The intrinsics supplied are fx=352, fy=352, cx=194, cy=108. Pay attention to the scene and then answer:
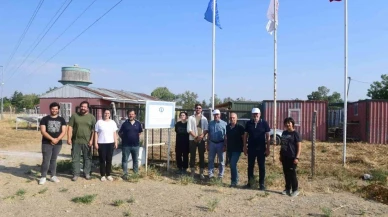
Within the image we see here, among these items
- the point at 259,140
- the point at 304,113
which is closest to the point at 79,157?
the point at 259,140

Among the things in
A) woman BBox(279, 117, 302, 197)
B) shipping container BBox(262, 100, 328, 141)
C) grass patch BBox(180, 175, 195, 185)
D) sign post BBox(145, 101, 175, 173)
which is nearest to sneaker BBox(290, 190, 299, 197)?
woman BBox(279, 117, 302, 197)

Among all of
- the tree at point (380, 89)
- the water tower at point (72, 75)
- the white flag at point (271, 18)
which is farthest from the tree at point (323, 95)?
the white flag at point (271, 18)

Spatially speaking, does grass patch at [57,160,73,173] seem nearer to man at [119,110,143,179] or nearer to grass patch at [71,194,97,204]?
man at [119,110,143,179]

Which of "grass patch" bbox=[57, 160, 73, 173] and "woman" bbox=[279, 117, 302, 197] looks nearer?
"woman" bbox=[279, 117, 302, 197]

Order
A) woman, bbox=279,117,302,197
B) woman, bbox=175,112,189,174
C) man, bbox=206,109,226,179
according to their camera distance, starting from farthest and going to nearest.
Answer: woman, bbox=175,112,189,174 → man, bbox=206,109,226,179 → woman, bbox=279,117,302,197

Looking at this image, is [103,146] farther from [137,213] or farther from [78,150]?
[137,213]

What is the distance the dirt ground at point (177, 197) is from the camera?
5543mm

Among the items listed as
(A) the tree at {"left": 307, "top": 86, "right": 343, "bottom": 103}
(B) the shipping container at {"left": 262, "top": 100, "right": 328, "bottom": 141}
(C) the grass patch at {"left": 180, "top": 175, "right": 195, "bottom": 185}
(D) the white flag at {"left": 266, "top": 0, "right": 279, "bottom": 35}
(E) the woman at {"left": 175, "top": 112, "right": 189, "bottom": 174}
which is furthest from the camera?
(A) the tree at {"left": 307, "top": 86, "right": 343, "bottom": 103}

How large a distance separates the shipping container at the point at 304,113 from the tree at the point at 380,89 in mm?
22046

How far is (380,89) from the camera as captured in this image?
4009 cm

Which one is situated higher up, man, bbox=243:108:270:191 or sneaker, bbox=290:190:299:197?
man, bbox=243:108:270:191

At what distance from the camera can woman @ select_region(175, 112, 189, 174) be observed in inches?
332

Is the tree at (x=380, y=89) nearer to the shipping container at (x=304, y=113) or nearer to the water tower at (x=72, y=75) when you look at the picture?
the shipping container at (x=304, y=113)

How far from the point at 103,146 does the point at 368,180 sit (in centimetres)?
615
